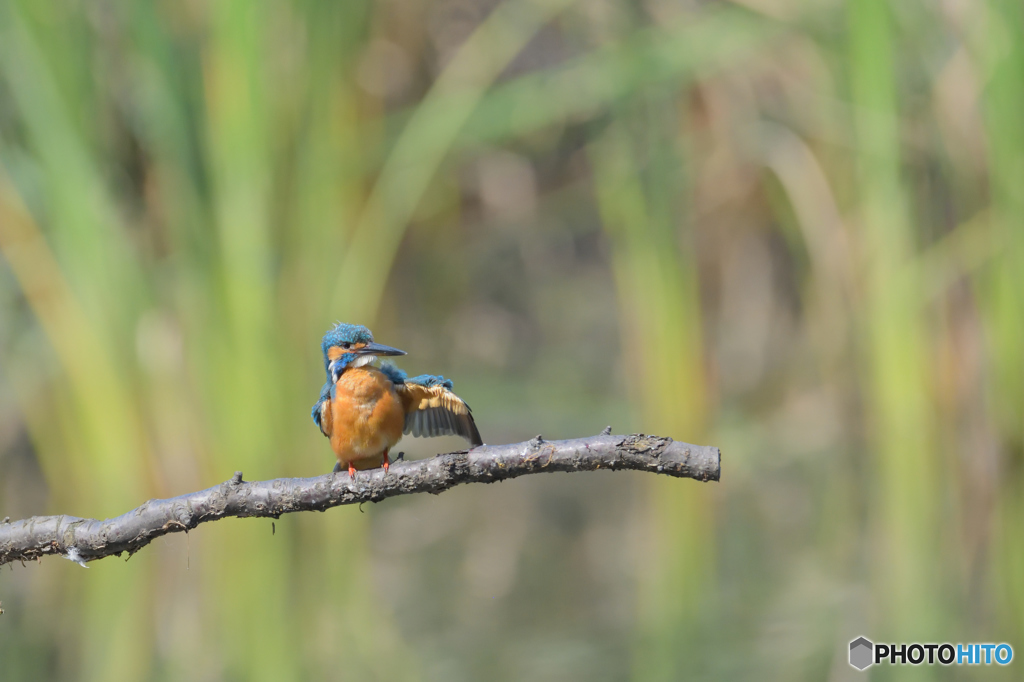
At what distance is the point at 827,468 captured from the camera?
5.96 meters

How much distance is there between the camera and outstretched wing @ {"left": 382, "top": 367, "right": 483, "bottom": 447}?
6.29 ft

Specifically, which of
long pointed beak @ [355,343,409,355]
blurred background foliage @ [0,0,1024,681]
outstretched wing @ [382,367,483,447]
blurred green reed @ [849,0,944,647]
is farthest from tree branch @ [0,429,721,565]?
blurred green reed @ [849,0,944,647]

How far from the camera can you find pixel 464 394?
21.4 ft

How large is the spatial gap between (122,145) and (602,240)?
225 inches

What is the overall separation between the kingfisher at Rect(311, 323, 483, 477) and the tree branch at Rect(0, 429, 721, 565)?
0.38 meters

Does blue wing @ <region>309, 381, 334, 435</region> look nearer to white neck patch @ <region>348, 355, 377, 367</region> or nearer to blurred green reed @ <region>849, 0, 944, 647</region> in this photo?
white neck patch @ <region>348, 355, 377, 367</region>

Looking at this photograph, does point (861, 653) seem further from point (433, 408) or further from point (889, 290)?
point (433, 408)

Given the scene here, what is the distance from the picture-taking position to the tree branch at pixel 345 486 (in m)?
1.39

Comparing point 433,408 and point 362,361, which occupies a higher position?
point 362,361

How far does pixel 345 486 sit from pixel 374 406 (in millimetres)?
491

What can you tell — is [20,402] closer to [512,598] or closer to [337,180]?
[337,180]

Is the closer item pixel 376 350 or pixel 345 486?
pixel 345 486
